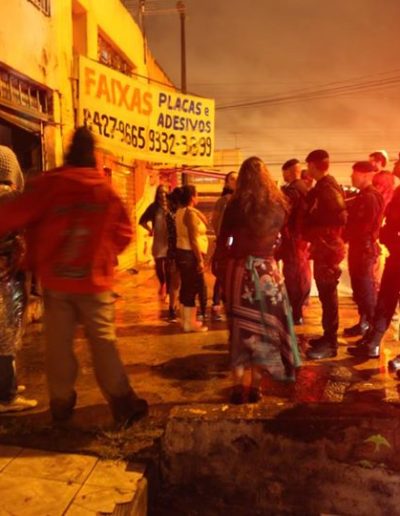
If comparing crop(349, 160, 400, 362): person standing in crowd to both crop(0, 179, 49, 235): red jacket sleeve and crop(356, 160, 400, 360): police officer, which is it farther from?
crop(0, 179, 49, 235): red jacket sleeve

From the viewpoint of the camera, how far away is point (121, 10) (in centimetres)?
1252

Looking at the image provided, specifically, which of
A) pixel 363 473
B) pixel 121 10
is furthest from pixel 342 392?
pixel 121 10

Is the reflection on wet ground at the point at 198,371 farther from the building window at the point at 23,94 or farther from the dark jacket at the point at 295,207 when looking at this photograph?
the building window at the point at 23,94

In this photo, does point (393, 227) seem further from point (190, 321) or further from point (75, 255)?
point (75, 255)

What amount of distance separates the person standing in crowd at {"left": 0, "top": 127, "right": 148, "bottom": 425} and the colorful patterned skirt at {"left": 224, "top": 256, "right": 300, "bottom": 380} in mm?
865

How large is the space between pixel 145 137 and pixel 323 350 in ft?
14.9

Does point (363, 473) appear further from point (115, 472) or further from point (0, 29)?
point (0, 29)

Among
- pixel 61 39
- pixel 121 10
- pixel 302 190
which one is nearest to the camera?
pixel 302 190

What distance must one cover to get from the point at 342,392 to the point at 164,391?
1.45m

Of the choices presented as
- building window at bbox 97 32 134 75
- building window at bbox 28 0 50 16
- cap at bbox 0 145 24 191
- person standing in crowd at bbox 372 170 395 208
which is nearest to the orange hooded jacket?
cap at bbox 0 145 24 191

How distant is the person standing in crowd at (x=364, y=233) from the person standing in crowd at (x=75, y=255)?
9.59ft

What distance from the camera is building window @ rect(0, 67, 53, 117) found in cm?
650

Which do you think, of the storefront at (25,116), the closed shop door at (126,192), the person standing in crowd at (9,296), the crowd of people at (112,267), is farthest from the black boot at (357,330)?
the closed shop door at (126,192)

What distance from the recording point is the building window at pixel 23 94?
21.3 feet
